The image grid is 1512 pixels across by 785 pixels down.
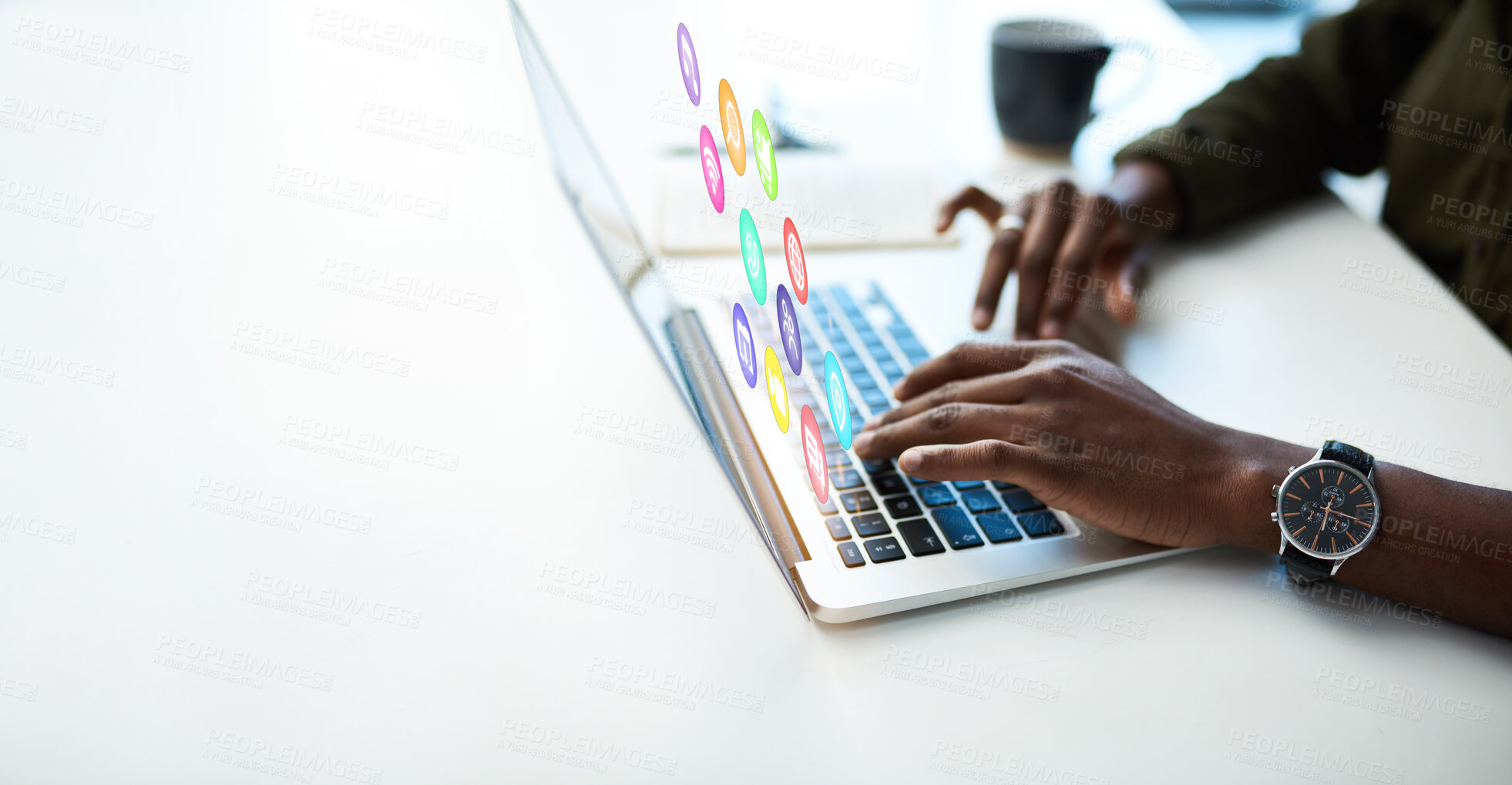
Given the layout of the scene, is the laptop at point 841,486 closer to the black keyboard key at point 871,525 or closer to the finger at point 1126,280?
the black keyboard key at point 871,525

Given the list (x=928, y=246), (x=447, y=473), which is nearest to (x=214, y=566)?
(x=447, y=473)

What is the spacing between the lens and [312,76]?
1.12m

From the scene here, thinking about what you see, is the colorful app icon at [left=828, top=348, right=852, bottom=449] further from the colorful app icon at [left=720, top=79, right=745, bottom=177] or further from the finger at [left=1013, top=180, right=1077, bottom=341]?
the finger at [left=1013, top=180, right=1077, bottom=341]

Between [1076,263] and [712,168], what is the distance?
0.38m

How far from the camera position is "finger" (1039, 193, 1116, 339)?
2.80 ft


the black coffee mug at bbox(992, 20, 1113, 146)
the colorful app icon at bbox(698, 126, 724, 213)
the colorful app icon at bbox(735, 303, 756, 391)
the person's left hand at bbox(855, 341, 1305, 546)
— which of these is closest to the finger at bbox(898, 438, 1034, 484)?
the person's left hand at bbox(855, 341, 1305, 546)

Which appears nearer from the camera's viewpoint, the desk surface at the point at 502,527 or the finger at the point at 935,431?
the desk surface at the point at 502,527

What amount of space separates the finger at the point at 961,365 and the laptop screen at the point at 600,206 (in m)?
0.17

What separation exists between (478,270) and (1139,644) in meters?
0.61

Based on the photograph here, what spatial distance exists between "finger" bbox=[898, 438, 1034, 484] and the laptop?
3 centimetres

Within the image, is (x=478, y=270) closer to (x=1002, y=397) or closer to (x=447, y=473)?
(x=447, y=473)

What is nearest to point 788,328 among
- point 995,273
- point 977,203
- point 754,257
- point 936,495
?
point 754,257

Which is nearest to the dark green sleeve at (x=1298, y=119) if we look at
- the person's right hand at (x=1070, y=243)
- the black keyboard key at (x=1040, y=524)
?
the person's right hand at (x=1070, y=243)

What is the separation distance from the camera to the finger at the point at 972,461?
61cm
